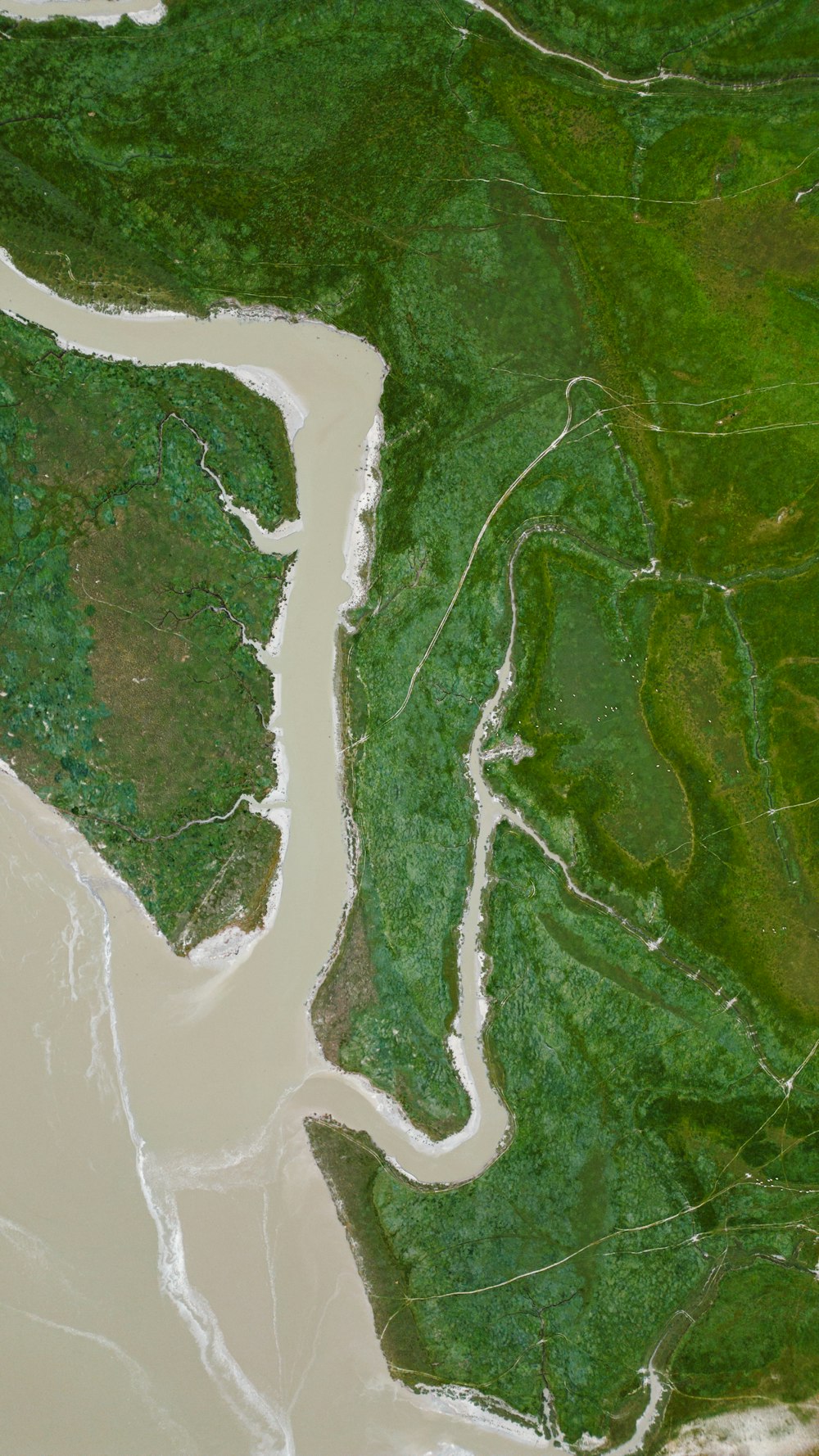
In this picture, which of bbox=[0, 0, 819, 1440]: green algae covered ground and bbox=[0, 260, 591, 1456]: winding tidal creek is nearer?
bbox=[0, 260, 591, 1456]: winding tidal creek

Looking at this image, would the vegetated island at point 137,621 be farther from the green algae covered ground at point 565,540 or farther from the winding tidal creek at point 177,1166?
the winding tidal creek at point 177,1166

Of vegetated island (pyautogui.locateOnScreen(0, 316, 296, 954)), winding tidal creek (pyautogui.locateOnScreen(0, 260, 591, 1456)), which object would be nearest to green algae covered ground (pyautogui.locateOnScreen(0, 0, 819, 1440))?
vegetated island (pyautogui.locateOnScreen(0, 316, 296, 954))

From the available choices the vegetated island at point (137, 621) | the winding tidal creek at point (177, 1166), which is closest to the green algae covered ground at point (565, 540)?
the vegetated island at point (137, 621)

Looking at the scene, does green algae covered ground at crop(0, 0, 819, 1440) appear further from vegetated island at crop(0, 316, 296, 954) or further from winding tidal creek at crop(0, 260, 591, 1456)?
winding tidal creek at crop(0, 260, 591, 1456)

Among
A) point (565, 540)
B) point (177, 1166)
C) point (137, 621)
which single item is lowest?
point (177, 1166)

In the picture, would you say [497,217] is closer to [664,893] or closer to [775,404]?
[775,404]

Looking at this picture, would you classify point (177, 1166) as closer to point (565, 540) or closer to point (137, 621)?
point (137, 621)

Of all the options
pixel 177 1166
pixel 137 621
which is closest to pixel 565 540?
pixel 137 621
